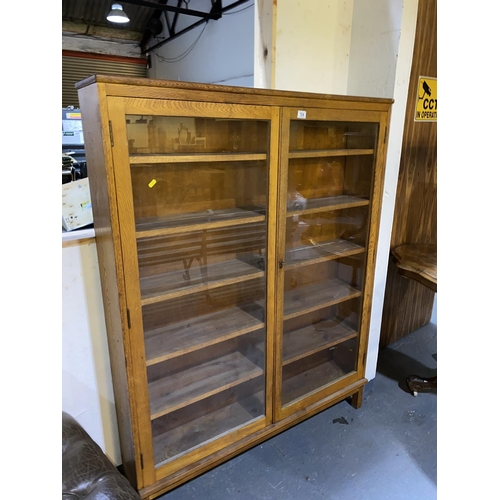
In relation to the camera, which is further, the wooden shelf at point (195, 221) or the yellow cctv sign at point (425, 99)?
the yellow cctv sign at point (425, 99)

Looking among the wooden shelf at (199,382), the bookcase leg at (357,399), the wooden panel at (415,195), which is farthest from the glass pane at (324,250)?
the wooden panel at (415,195)

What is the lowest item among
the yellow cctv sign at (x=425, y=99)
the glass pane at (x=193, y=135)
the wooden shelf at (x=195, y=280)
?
the wooden shelf at (x=195, y=280)

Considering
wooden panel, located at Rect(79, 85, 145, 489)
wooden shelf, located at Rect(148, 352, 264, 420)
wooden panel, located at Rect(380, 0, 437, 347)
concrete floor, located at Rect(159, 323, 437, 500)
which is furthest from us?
wooden panel, located at Rect(380, 0, 437, 347)

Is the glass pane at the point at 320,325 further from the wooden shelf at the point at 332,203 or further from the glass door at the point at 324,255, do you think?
the wooden shelf at the point at 332,203

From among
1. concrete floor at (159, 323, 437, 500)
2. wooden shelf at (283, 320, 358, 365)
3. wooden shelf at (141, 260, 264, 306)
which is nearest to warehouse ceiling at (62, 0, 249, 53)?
wooden shelf at (141, 260, 264, 306)

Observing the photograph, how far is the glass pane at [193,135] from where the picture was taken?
135 cm

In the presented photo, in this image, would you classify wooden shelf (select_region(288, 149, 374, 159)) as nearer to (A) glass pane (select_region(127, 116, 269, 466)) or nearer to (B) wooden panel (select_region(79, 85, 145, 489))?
(A) glass pane (select_region(127, 116, 269, 466))

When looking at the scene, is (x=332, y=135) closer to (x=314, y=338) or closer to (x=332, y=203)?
(x=332, y=203)

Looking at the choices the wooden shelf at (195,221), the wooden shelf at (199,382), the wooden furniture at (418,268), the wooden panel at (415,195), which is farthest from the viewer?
the wooden panel at (415,195)

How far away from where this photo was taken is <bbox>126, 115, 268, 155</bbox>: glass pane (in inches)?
53.1

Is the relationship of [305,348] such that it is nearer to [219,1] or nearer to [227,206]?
[227,206]

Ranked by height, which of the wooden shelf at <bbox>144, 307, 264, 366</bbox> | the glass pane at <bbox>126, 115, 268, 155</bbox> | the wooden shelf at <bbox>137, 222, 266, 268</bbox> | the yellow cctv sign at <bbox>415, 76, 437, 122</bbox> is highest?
the yellow cctv sign at <bbox>415, 76, 437, 122</bbox>

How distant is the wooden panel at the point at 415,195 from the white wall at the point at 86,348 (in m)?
2.00
